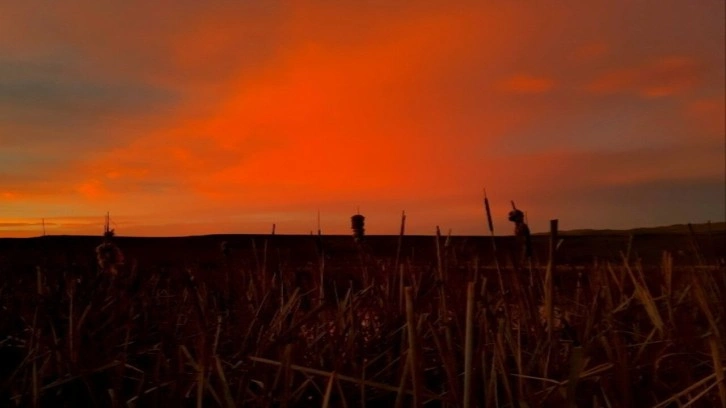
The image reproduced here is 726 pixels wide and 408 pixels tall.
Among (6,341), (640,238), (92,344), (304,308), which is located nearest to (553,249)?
(92,344)

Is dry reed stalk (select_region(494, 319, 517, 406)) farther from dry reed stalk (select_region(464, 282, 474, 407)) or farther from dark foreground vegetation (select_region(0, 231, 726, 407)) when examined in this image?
dry reed stalk (select_region(464, 282, 474, 407))

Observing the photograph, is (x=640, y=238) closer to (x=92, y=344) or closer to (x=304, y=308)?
(x=304, y=308)

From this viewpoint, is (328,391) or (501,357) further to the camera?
(501,357)

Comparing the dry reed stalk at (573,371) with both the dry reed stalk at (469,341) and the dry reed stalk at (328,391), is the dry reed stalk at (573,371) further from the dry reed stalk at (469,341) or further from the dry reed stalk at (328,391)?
the dry reed stalk at (328,391)

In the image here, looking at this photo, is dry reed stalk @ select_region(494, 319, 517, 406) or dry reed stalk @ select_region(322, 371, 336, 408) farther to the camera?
dry reed stalk @ select_region(494, 319, 517, 406)

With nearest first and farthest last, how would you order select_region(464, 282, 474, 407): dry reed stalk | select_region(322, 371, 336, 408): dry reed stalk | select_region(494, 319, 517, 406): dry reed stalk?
select_region(464, 282, 474, 407): dry reed stalk
select_region(322, 371, 336, 408): dry reed stalk
select_region(494, 319, 517, 406): dry reed stalk

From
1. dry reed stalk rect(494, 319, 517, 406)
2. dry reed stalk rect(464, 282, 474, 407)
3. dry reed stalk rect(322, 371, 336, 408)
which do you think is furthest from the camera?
dry reed stalk rect(494, 319, 517, 406)

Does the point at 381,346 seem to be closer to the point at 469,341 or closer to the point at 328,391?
the point at 328,391

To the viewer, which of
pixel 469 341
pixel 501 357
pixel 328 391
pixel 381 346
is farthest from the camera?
pixel 381 346

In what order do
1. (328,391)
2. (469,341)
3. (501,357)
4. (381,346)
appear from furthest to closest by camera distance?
(381,346), (501,357), (328,391), (469,341)

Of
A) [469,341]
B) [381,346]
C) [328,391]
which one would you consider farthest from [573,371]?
[381,346]

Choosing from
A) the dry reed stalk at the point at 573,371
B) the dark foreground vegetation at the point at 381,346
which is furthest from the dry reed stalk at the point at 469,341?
the dry reed stalk at the point at 573,371

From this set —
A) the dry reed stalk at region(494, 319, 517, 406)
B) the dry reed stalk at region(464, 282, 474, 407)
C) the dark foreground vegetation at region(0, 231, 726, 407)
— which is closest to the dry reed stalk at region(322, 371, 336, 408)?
the dark foreground vegetation at region(0, 231, 726, 407)

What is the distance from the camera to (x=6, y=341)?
267cm
